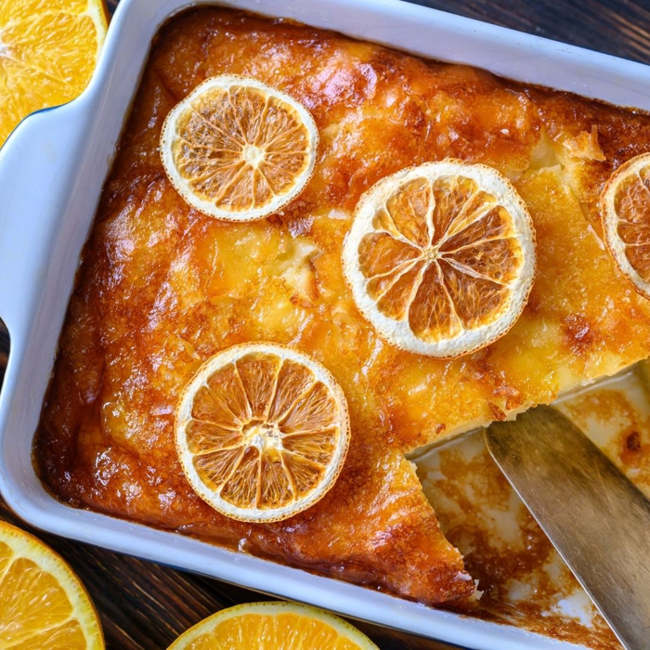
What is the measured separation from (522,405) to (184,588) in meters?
1.27

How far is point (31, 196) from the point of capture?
7.70 feet

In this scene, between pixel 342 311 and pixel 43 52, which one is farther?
pixel 43 52

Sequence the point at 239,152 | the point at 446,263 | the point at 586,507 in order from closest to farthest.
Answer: the point at 446,263, the point at 239,152, the point at 586,507

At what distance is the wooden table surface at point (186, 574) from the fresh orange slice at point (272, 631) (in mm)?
166

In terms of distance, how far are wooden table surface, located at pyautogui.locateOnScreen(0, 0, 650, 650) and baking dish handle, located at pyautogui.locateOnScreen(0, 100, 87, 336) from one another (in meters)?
0.87

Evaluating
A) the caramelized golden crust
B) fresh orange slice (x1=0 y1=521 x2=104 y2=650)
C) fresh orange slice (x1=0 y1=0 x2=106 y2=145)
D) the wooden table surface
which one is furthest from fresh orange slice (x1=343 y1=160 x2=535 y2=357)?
fresh orange slice (x1=0 y1=521 x2=104 y2=650)

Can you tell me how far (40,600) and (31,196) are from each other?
125 cm

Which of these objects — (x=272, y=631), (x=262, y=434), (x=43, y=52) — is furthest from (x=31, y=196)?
(x=272, y=631)

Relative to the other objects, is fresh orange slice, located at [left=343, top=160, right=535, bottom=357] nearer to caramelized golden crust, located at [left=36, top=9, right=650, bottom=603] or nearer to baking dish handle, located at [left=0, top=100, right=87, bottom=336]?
caramelized golden crust, located at [left=36, top=9, right=650, bottom=603]

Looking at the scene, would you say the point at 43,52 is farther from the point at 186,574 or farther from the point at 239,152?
the point at 186,574

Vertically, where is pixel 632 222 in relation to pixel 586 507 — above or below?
above

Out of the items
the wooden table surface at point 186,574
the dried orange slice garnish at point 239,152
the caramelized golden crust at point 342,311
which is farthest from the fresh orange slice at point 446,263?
the wooden table surface at point 186,574

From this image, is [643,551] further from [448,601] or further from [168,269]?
[168,269]

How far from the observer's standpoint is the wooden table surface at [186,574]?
2803mm
